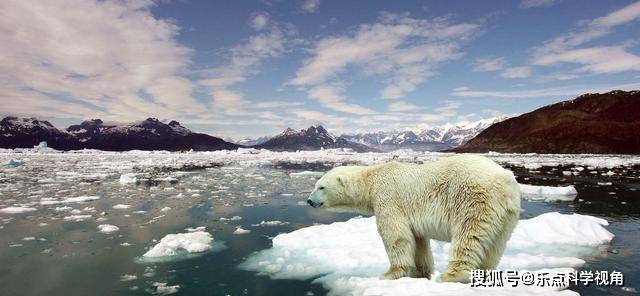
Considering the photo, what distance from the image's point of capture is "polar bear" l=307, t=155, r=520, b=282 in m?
4.98

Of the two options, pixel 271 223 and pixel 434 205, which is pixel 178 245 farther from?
pixel 434 205

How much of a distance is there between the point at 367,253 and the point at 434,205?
13.3 feet

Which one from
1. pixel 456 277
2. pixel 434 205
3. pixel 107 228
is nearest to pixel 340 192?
pixel 434 205

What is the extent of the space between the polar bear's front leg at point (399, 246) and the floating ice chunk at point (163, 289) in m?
4.30

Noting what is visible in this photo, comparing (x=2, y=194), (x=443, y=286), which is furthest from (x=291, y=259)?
(x=2, y=194)

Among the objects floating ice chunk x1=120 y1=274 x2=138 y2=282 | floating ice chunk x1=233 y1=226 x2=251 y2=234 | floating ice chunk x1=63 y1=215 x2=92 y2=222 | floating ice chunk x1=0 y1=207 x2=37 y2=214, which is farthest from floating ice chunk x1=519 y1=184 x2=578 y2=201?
floating ice chunk x1=0 y1=207 x2=37 y2=214

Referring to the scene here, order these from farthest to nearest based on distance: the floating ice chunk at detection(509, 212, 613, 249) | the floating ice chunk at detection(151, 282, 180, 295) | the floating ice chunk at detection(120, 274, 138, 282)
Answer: the floating ice chunk at detection(509, 212, 613, 249) < the floating ice chunk at detection(120, 274, 138, 282) < the floating ice chunk at detection(151, 282, 180, 295)

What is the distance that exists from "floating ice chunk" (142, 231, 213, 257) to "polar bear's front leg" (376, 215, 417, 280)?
6432 millimetres

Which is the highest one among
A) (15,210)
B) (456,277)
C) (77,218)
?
(456,277)

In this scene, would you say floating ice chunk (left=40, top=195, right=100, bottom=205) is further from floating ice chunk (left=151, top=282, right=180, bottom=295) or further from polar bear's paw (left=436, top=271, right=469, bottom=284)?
polar bear's paw (left=436, top=271, right=469, bottom=284)

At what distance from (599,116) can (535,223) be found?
7517 inches

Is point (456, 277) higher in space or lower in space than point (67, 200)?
higher

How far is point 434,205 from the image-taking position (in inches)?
220

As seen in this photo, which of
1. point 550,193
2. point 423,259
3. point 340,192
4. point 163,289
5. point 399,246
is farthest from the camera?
point 550,193
